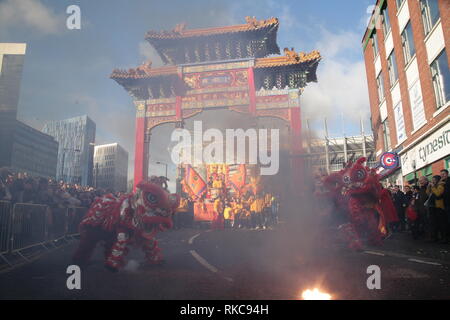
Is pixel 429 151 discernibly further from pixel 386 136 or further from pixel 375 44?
pixel 375 44

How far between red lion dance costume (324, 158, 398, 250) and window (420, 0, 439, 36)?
9.42 meters

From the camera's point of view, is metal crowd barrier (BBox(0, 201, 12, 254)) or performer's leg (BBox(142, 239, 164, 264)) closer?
performer's leg (BBox(142, 239, 164, 264))

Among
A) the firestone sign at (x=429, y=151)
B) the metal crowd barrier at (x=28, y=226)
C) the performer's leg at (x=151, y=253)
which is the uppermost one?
the firestone sign at (x=429, y=151)

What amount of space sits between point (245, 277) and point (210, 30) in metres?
20.4

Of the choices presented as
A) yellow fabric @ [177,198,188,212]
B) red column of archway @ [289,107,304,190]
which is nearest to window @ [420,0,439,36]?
red column of archway @ [289,107,304,190]

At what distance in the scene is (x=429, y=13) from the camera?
1173 centimetres

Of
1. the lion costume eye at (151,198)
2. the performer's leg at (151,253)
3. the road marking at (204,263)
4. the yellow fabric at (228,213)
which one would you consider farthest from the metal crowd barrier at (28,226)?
the yellow fabric at (228,213)

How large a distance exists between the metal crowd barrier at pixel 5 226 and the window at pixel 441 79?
13.8m

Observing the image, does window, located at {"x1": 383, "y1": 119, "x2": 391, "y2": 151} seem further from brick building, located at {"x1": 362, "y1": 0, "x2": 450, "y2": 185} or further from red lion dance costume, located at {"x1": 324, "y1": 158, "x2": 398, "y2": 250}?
red lion dance costume, located at {"x1": 324, "y1": 158, "x2": 398, "y2": 250}

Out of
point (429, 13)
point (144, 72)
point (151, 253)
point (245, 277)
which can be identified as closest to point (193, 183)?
point (144, 72)

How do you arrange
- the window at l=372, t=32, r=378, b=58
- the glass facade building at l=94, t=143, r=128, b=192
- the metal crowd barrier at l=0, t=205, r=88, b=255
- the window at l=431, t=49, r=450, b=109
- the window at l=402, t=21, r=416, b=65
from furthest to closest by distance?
the glass facade building at l=94, t=143, r=128, b=192 < the window at l=372, t=32, r=378, b=58 < the window at l=402, t=21, r=416, b=65 < the window at l=431, t=49, r=450, b=109 < the metal crowd barrier at l=0, t=205, r=88, b=255

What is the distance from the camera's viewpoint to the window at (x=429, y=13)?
1118cm

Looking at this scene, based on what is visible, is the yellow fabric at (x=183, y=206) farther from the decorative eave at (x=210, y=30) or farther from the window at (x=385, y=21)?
the window at (x=385, y=21)

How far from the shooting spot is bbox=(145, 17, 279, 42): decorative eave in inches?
785
